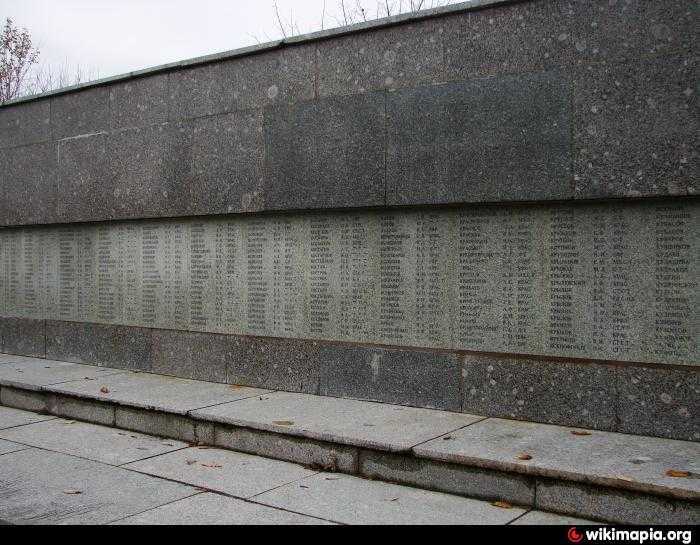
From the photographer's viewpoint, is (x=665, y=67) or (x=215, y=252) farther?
(x=215, y=252)

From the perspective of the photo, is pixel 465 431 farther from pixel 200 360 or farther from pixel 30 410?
pixel 30 410

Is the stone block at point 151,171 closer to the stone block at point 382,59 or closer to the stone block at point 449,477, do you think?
the stone block at point 382,59

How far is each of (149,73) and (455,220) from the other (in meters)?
4.18

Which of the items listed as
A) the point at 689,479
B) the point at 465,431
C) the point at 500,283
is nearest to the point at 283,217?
the point at 500,283

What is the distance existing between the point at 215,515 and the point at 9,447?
2632 millimetres

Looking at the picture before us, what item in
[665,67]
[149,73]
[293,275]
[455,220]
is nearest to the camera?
[665,67]

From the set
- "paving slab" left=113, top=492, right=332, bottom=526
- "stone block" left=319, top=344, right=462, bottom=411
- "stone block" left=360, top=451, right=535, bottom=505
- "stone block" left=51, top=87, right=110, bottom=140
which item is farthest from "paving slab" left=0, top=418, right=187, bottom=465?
"stone block" left=51, top=87, right=110, bottom=140

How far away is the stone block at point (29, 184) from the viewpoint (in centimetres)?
913

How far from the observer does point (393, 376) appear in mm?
6270

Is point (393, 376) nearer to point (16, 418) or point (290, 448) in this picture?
point (290, 448)

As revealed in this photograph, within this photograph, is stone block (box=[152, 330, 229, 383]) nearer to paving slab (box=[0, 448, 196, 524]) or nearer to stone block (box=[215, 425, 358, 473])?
stone block (box=[215, 425, 358, 473])

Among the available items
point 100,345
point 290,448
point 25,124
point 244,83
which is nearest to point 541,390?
point 290,448

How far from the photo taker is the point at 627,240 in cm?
529

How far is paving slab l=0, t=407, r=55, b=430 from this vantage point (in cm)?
673
